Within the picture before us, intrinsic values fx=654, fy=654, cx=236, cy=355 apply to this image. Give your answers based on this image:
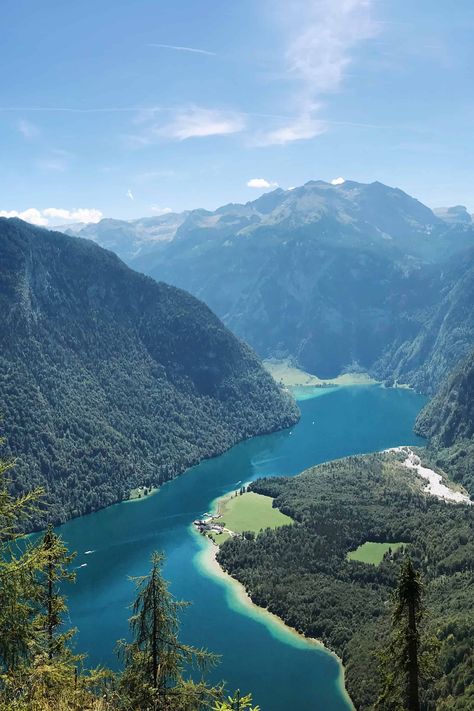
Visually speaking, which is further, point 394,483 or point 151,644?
point 394,483

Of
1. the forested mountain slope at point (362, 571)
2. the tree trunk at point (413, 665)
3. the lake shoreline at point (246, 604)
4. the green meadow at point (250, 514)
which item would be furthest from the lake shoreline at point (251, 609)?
the tree trunk at point (413, 665)

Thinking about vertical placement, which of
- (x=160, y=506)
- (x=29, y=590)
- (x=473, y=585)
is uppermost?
(x=29, y=590)

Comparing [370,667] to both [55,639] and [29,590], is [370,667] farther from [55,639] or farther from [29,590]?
[29,590]

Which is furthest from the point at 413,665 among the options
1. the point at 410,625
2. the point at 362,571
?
the point at 362,571

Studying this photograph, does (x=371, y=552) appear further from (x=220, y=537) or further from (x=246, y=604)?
(x=220, y=537)

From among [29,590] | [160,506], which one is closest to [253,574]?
[160,506]

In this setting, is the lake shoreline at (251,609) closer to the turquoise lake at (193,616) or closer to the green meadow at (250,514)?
the turquoise lake at (193,616)
